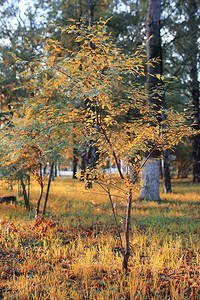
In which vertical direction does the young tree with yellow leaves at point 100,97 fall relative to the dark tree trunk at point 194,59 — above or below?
below

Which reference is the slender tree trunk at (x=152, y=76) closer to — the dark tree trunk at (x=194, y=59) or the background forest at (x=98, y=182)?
the background forest at (x=98, y=182)

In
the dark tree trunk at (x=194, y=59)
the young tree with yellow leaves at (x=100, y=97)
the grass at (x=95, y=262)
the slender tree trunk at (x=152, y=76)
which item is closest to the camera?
the young tree with yellow leaves at (x=100, y=97)

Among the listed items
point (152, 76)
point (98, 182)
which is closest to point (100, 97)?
point (98, 182)

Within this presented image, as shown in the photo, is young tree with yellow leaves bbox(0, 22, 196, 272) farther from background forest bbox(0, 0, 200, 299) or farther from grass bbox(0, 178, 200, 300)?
grass bbox(0, 178, 200, 300)

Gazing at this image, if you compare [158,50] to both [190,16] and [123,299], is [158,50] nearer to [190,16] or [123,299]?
[190,16]

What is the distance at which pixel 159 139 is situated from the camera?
11.4ft

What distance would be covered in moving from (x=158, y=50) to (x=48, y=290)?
8.74m

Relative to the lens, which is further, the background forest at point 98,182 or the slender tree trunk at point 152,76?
the slender tree trunk at point 152,76

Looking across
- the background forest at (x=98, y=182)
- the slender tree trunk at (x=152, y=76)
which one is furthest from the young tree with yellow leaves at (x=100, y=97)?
the slender tree trunk at (x=152, y=76)

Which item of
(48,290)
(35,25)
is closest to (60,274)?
(48,290)

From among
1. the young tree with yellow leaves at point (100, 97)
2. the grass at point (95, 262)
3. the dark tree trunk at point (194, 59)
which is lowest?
the grass at point (95, 262)

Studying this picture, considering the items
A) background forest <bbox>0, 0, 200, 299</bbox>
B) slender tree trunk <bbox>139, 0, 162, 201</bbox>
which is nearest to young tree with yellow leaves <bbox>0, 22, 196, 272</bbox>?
background forest <bbox>0, 0, 200, 299</bbox>

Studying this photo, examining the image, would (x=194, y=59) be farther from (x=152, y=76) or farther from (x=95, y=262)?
(x=95, y=262)

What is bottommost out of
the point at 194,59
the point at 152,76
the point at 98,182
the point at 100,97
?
the point at 98,182
